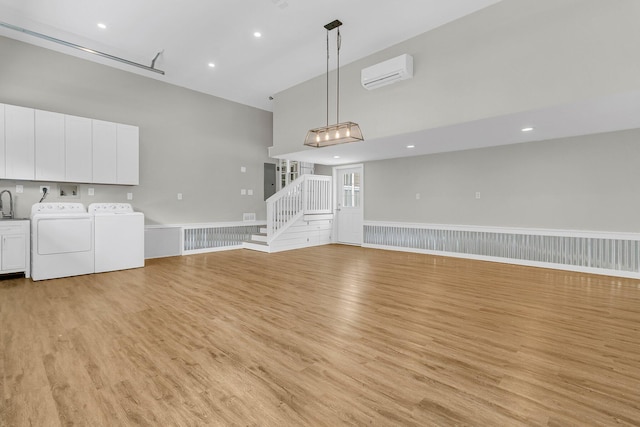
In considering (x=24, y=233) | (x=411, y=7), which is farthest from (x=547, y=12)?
(x=24, y=233)

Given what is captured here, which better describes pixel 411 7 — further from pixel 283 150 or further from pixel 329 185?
pixel 329 185

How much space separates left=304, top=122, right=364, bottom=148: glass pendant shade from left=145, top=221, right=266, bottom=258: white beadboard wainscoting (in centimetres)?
364

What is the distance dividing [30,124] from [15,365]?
4.19m

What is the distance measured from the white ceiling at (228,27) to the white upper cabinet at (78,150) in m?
1.26

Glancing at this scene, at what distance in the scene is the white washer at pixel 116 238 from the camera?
4.86 metres

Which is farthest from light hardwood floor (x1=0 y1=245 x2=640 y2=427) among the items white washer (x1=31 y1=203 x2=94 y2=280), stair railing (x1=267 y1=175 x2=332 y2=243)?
stair railing (x1=267 y1=175 x2=332 y2=243)

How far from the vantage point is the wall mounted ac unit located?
181 inches

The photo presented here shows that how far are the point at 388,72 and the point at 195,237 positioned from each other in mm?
5177

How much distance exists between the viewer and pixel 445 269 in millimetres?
5309

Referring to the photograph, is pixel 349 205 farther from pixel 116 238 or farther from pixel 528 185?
pixel 116 238

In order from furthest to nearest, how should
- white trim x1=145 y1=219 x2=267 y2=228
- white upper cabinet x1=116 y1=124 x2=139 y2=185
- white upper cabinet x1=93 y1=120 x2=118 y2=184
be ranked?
white trim x1=145 y1=219 x2=267 y2=228 < white upper cabinet x1=116 y1=124 x2=139 y2=185 < white upper cabinet x1=93 y1=120 x2=118 y2=184

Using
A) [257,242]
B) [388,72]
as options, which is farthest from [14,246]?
[388,72]

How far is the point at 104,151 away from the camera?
526 cm

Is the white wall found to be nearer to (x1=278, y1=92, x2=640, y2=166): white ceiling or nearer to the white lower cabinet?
(x1=278, y1=92, x2=640, y2=166): white ceiling
